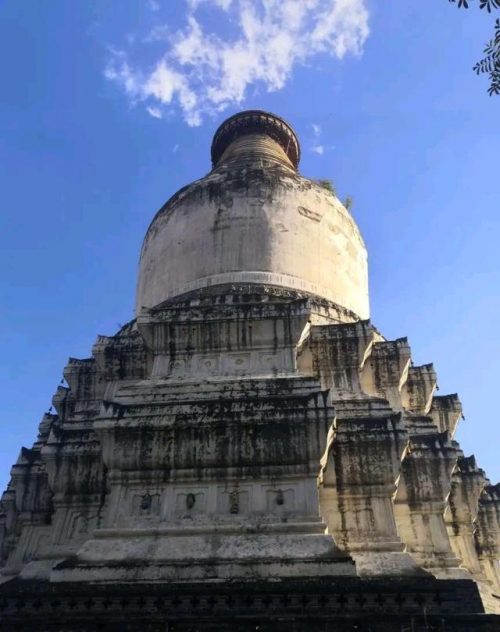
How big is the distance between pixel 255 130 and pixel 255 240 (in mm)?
5423

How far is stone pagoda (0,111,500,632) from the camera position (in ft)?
25.6

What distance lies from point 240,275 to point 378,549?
18.9ft

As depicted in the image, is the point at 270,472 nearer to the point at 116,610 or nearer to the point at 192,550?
the point at 192,550

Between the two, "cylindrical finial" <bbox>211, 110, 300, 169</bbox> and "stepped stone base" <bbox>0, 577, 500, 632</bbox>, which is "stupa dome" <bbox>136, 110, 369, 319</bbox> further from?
"stepped stone base" <bbox>0, 577, 500, 632</bbox>

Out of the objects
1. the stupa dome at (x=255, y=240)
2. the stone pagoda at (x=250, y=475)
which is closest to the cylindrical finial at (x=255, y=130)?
the stupa dome at (x=255, y=240)

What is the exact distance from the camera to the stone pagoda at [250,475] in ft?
25.6

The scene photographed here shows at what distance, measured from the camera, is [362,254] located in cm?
1547

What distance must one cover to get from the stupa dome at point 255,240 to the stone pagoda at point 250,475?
55mm

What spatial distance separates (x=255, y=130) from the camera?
17875 millimetres

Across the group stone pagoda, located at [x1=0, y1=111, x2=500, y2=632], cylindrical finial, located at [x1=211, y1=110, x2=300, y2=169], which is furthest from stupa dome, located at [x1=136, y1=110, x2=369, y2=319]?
cylindrical finial, located at [x1=211, y1=110, x2=300, y2=169]

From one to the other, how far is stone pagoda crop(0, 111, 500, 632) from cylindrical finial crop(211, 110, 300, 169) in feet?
14.5

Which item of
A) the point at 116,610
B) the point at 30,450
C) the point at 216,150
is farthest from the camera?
the point at 216,150

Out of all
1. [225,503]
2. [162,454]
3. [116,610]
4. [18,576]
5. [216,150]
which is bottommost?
[116,610]

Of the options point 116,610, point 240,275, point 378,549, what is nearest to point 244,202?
point 240,275
